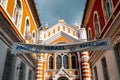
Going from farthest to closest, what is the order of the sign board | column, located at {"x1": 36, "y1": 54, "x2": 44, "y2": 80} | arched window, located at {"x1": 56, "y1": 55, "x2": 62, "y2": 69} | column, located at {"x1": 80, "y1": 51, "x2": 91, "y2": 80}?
1. arched window, located at {"x1": 56, "y1": 55, "x2": 62, "y2": 69}
2. column, located at {"x1": 36, "y1": 54, "x2": 44, "y2": 80}
3. column, located at {"x1": 80, "y1": 51, "x2": 91, "y2": 80}
4. the sign board

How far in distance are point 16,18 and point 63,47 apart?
472 cm

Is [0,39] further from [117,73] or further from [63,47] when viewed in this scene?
[117,73]

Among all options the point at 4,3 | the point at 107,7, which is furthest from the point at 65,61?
the point at 4,3

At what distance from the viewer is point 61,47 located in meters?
8.09

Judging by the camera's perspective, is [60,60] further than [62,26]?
No

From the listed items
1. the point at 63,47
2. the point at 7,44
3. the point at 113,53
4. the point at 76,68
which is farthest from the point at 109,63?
the point at 76,68

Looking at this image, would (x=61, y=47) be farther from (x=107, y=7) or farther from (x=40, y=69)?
(x=40, y=69)

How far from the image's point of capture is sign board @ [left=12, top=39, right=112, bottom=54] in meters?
7.45

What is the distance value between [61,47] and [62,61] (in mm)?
16505

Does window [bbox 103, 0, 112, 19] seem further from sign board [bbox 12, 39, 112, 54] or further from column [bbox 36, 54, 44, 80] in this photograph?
column [bbox 36, 54, 44, 80]

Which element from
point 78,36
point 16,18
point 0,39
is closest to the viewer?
point 0,39

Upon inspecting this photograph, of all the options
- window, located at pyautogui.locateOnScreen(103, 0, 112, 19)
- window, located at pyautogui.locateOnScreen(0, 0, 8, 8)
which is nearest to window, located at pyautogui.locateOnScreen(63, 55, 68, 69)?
window, located at pyautogui.locateOnScreen(103, 0, 112, 19)

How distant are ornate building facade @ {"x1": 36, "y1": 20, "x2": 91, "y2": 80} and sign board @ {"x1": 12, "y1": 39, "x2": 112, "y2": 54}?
47.6ft

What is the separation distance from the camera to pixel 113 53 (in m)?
8.52
